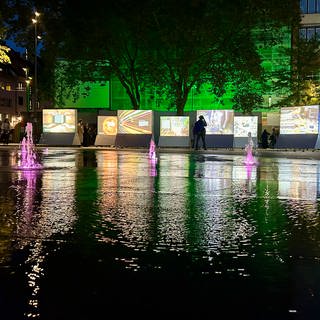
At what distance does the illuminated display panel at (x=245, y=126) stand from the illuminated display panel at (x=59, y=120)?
11.2 meters

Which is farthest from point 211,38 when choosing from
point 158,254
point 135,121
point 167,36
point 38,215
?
point 158,254

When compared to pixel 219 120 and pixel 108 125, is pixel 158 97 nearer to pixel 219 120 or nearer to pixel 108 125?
pixel 108 125

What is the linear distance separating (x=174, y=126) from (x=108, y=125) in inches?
196

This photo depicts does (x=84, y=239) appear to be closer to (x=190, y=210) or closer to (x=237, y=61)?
(x=190, y=210)

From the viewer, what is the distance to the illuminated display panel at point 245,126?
41.2m

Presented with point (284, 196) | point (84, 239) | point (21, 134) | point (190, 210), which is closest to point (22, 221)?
point (84, 239)

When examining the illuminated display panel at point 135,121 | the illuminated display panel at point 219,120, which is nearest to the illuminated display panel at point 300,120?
the illuminated display panel at point 219,120

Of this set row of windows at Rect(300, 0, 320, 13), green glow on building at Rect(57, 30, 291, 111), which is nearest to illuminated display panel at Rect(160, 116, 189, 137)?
green glow on building at Rect(57, 30, 291, 111)

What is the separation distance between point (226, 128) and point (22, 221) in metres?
33.3

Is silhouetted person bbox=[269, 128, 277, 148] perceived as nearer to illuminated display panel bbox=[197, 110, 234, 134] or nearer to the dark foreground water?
illuminated display panel bbox=[197, 110, 234, 134]

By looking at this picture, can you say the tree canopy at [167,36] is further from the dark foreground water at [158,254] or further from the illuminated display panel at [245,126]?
the dark foreground water at [158,254]

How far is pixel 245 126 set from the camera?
4150 centimetres

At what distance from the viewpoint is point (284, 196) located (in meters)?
11.8

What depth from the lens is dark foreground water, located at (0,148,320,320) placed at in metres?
4.52
